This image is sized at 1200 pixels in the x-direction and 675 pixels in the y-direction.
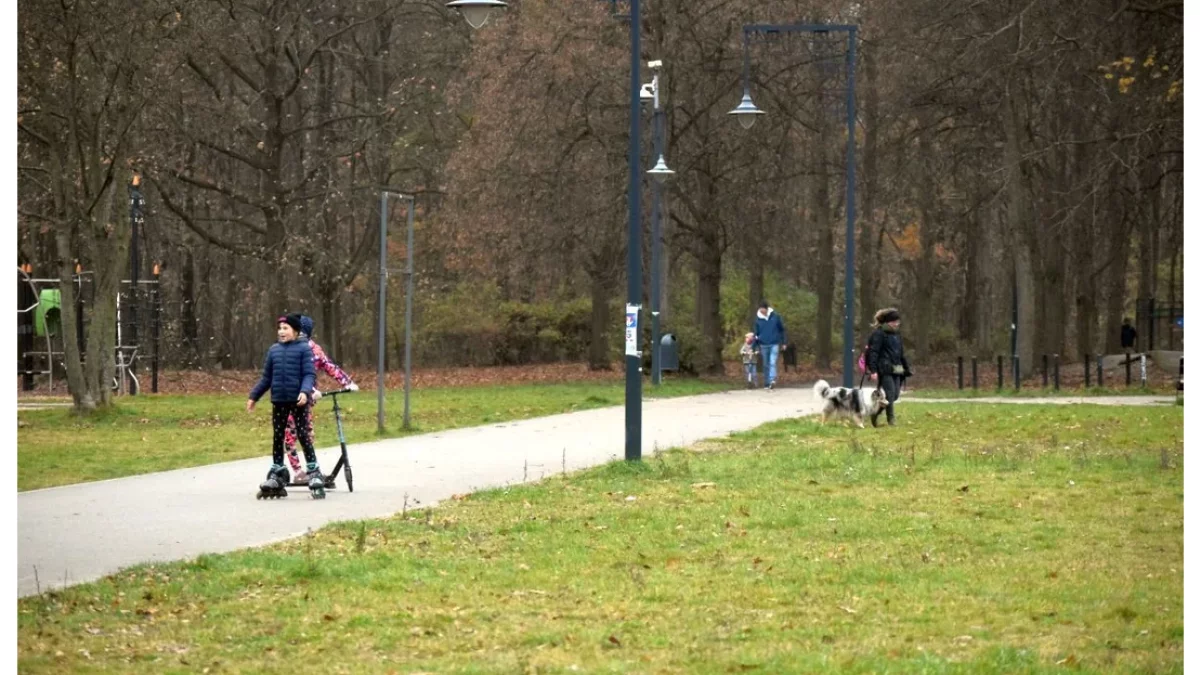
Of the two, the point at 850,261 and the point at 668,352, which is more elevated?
the point at 850,261

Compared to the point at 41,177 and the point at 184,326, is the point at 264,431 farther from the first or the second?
the point at 184,326

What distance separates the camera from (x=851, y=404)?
2544 cm

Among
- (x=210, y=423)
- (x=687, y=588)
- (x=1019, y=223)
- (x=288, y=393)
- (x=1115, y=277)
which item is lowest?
(x=687, y=588)

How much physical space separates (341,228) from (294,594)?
45.5m

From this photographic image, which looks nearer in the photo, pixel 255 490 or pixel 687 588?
pixel 687 588

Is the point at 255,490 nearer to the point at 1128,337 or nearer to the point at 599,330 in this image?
the point at 599,330

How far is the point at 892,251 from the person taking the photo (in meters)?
68.7

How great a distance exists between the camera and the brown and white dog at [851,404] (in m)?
25.4

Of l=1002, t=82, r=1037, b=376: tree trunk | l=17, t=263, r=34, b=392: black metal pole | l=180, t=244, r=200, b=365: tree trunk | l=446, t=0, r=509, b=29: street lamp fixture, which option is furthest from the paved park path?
l=180, t=244, r=200, b=365: tree trunk

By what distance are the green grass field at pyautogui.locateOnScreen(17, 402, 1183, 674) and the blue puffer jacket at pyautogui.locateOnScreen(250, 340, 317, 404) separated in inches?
70.8

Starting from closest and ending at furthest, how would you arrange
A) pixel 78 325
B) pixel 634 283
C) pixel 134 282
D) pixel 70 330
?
pixel 634 283 → pixel 70 330 → pixel 78 325 → pixel 134 282

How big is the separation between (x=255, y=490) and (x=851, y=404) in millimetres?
10421

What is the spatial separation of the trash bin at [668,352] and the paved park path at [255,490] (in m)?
10.7

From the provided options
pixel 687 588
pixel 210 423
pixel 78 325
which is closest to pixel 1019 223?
pixel 210 423
